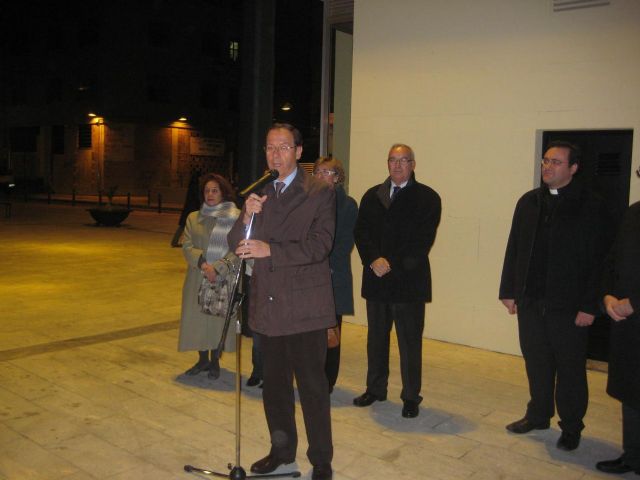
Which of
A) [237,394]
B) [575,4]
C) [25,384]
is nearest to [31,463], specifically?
[237,394]

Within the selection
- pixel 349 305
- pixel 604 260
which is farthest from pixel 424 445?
pixel 604 260

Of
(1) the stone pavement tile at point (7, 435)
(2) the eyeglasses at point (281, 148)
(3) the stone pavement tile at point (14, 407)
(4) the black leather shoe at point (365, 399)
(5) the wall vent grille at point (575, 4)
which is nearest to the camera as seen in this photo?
(2) the eyeglasses at point (281, 148)

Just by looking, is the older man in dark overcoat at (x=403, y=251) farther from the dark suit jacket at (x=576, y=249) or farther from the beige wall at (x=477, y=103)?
the beige wall at (x=477, y=103)

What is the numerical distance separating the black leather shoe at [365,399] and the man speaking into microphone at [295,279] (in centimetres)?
126

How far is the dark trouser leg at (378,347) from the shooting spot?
4.59 meters

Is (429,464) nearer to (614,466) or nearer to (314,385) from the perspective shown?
(314,385)

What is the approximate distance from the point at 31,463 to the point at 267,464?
1334 millimetres

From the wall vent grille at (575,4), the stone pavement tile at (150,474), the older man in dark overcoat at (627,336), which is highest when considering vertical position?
the wall vent grille at (575,4)

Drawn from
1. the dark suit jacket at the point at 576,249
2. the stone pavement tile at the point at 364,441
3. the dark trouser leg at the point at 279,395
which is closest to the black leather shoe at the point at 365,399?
the stone pavement tile at the point at 364,441

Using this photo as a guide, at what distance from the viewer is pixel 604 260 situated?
12.4 ft

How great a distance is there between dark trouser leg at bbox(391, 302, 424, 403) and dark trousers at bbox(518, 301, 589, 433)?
0.71 meters

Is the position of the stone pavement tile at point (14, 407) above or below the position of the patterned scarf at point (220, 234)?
below

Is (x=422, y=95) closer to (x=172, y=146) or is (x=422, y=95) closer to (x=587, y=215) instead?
(x=587, y=215)

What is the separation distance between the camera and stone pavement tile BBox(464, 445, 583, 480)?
3516 millimetres
